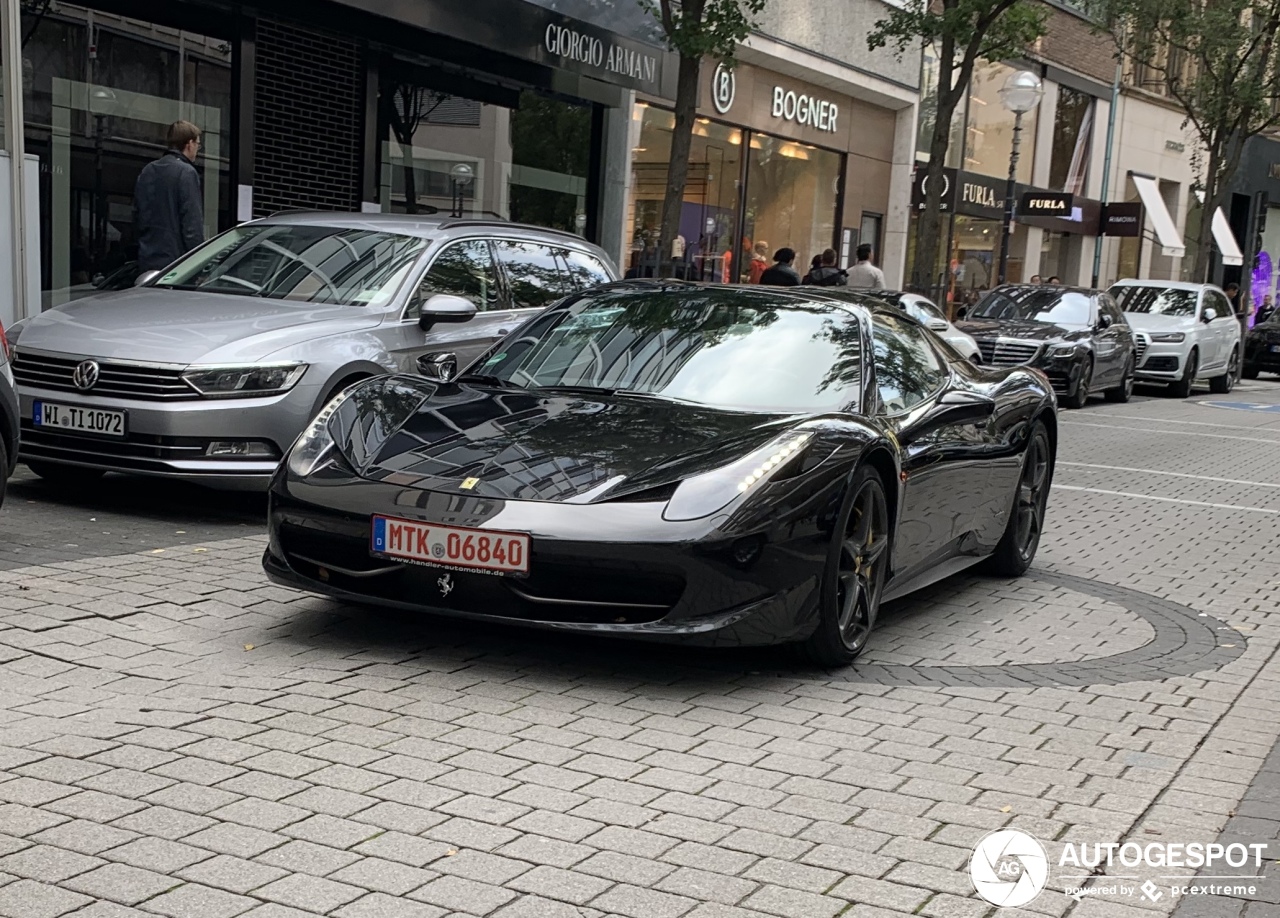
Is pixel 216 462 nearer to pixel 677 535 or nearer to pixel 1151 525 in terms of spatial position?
pixel 677 535

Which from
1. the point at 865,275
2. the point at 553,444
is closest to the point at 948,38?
the point at 865,275

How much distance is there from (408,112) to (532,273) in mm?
8855

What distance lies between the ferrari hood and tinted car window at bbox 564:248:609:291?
175 inches

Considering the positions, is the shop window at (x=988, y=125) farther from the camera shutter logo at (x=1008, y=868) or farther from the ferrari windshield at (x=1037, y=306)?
the camera shutter logo at (x=1008, y=868)

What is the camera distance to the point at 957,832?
12.9 ft

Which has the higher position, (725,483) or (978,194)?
(978,194)

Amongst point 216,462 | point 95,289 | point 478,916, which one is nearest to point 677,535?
point 478,916

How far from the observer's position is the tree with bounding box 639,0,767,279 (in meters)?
15.9

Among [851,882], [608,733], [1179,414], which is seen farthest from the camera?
[1179,414]

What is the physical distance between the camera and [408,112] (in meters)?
18.1

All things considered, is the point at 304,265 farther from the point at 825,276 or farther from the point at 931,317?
the point at 825,276

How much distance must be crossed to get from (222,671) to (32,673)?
22.7 inches

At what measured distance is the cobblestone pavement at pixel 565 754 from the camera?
343 cm

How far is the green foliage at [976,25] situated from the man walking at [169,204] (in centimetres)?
1261
